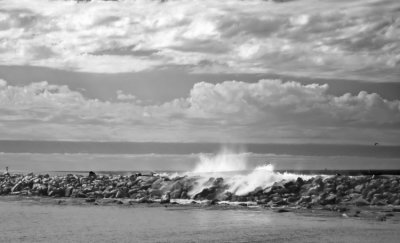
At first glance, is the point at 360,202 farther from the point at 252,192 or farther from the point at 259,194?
the point at 252,192

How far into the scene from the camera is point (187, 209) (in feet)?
136

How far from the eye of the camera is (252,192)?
160 feet

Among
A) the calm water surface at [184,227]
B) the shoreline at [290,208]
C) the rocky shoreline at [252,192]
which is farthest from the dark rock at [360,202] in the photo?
the calm water surface at [184,227]

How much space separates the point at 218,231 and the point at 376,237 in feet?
26.5

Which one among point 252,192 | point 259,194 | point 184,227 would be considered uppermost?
point 252,192

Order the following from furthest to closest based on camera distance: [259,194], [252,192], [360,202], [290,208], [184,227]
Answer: [252,192] < [259,194] < [360,202] < [290,208] < [184,227]

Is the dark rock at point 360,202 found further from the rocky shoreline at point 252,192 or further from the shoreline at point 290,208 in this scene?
the shoreline at point 290,208

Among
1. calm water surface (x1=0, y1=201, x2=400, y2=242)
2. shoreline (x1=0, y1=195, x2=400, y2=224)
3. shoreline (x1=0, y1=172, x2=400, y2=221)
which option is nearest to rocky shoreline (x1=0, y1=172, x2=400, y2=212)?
shoreline (x1=0, y1=172, x2=400, y2=221)

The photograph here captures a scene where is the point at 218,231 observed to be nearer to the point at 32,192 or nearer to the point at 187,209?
the point at 187,209

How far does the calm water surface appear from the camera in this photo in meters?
26.8

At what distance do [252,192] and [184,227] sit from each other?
18.7 m

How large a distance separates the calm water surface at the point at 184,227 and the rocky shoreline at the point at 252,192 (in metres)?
6.63

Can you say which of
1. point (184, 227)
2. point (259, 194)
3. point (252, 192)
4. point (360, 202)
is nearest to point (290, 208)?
point (360, 202)

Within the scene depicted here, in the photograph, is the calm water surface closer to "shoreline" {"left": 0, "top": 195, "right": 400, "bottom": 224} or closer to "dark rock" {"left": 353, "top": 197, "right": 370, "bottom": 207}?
"shoreline" {"left": 0, "top": 195, "right": 400, "bottom": 224}
